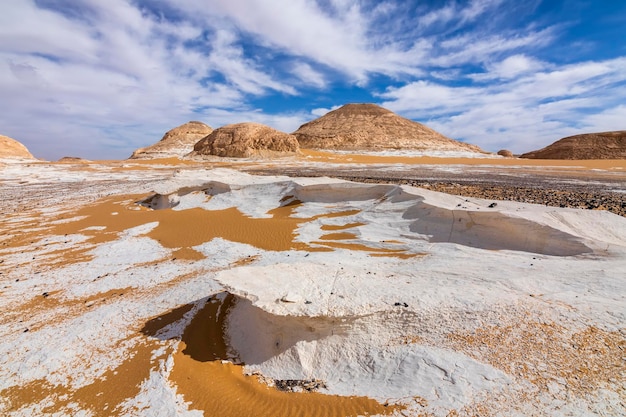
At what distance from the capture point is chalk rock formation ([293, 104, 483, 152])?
2228 inches

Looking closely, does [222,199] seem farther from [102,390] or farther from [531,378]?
[531,378]

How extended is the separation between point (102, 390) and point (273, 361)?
1730 millimetres

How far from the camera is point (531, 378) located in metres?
2.67

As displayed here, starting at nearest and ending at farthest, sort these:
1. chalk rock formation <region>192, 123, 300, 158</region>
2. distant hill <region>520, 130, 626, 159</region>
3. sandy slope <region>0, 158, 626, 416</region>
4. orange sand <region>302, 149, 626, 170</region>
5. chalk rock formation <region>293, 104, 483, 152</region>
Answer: sandy slope <region>0, 158, 626, 416</region> < orange sand <region>302, 149, 626, 170</region> < chalk rock formation <region>192, 123, 300, 158</region> < distant hill <region>520, 130, 626, 159</region> < chalk rock formation <region>293, 104, 483, 152</region>

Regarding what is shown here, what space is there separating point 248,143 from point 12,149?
3989 centimetres

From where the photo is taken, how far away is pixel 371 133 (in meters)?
61.2

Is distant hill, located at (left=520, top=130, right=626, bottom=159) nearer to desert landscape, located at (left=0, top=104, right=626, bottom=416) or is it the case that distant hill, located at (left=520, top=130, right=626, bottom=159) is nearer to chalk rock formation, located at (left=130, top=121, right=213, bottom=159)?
desert landscape, located at (left=0, top=104, right=626, bottom=416)

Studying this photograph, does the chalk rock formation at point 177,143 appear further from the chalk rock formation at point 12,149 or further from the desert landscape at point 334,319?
the desert landscape at point 334,319

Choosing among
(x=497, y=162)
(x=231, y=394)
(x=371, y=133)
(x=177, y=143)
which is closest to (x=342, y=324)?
(x=231, y=394)

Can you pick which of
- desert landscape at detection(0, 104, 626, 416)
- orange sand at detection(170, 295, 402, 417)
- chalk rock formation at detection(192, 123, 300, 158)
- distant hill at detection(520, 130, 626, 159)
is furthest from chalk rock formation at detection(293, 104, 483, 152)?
orange sand at detection(170, 295, 402, 417)

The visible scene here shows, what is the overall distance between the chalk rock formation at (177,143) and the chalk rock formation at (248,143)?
29.7 feet

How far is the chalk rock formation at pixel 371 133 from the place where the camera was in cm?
5659

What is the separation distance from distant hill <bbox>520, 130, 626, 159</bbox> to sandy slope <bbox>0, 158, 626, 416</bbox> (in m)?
51.8

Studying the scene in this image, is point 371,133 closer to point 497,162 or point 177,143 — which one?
point 497,162
